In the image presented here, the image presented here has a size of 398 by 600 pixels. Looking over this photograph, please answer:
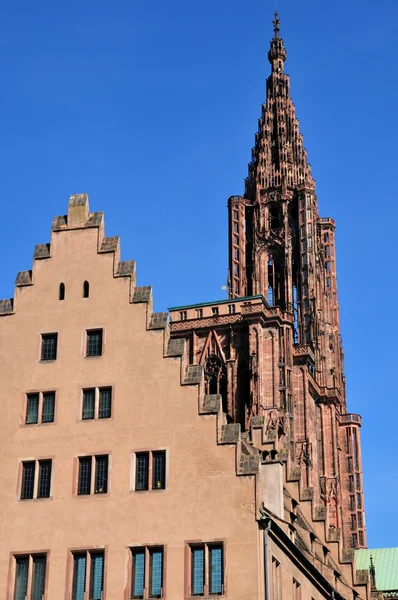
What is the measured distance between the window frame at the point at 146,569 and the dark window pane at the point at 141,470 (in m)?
2.19

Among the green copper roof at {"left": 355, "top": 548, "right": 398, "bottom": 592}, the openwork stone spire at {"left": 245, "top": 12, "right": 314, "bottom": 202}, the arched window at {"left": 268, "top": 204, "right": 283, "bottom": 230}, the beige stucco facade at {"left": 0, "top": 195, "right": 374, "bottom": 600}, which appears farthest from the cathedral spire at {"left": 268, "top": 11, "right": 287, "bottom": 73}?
the beige stucco facade at {"left": 0, "top": 195, "right": 374, "bottom": 600}

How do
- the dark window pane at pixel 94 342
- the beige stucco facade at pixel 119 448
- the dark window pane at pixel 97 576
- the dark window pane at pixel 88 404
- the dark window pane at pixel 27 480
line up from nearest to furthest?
1. the beige stucco facade at pixel 119 448
2. the dark window pane at pixel 97 576
3. the dark window pane at pixel 27 480
4. the dark window pane at pixel 88 404
5. the dark window pane at pixel 94 342

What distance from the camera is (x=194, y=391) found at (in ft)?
144

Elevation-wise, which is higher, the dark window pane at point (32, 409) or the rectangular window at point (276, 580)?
the dark window pane at point (32, 409)

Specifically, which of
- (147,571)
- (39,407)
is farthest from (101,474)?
(147,571)

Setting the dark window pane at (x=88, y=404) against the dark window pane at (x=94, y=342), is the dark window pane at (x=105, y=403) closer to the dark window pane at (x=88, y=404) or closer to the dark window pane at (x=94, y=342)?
the dark window pane at (x=88, y=404)

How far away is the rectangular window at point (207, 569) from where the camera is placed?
4050cm

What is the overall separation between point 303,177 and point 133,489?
365 ft

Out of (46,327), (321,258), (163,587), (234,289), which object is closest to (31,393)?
(46,327)

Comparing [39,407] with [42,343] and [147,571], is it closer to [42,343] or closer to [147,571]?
[42,343]

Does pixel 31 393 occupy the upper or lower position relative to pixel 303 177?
lower

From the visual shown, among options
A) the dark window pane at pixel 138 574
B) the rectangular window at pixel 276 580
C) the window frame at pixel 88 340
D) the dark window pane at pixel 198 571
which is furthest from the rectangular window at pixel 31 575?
the rectangular window at pixel 276 580

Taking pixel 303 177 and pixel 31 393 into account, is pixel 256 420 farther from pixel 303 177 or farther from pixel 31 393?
pixel 303 177

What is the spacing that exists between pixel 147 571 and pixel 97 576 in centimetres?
188
